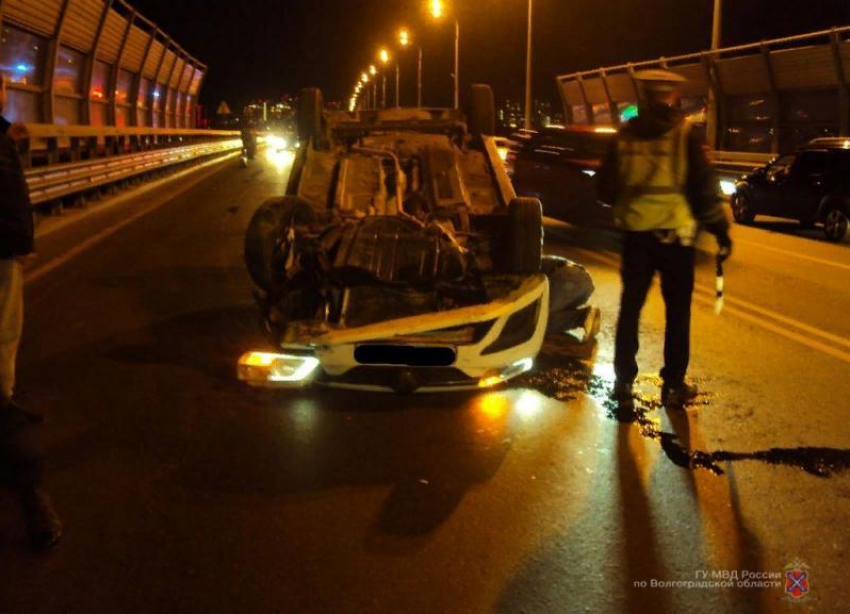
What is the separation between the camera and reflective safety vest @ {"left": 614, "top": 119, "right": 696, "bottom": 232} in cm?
515

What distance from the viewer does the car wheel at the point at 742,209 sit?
56.7 feet

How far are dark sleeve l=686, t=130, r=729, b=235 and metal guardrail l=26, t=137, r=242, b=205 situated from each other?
1085 centimetres

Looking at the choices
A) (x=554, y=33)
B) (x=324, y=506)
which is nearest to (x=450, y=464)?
(x=324, y=506)

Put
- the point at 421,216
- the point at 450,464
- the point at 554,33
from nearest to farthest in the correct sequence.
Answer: the point at 450,464, the point at 421,216, the point at 554,33

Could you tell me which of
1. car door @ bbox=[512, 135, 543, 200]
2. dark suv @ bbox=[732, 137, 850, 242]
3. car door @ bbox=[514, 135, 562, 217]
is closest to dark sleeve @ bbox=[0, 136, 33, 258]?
car door @ bbox=[514, 135, 562, 217]

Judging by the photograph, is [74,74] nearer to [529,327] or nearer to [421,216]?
[421,216]

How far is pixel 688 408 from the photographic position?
18.3 feet

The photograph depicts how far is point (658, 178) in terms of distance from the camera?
5.19 m

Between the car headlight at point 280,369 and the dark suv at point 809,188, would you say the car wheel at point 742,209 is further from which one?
the car headlight at point 280,369

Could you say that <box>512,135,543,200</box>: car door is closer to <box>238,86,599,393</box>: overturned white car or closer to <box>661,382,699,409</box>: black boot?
<box>238,86,599,393</box>: overturned white car

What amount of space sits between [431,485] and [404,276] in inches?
74.2

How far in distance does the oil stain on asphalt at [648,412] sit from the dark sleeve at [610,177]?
1.30 m

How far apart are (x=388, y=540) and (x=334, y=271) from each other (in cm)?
246

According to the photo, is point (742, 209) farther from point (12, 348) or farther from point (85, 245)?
point (12, 348)
